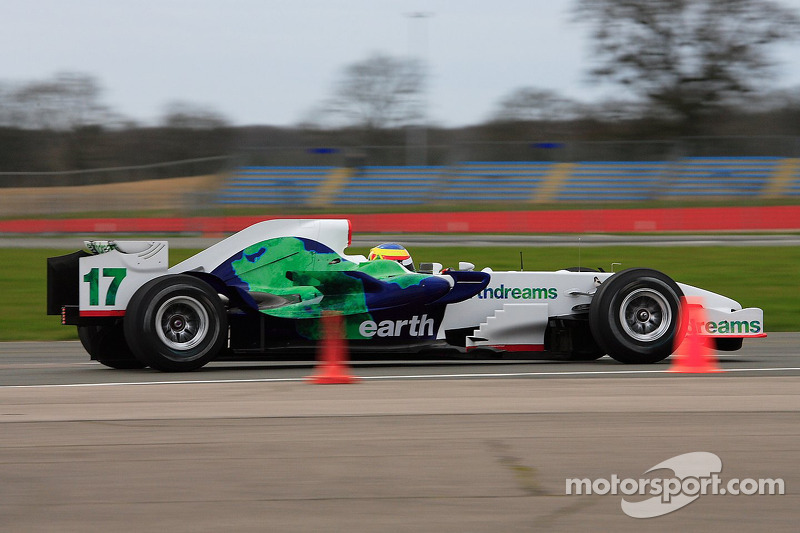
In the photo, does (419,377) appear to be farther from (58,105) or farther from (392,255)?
(58,105)

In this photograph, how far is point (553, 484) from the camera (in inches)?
186

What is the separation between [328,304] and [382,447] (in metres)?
3.62

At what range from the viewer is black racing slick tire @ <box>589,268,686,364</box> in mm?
9086

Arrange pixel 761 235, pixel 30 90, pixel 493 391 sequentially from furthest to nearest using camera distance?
1. pixel 30 90
2. pixel 761 235
3. pixel 493 391

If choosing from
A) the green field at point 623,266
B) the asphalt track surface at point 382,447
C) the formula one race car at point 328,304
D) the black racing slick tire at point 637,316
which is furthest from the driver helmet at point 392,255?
the green field at point 623,266

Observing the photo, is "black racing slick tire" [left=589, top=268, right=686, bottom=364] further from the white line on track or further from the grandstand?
the grandstand

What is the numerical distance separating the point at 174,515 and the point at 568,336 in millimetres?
5731

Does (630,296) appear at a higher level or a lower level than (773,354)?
higher

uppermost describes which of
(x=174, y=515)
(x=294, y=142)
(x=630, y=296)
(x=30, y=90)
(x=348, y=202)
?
(x=30, y=90)

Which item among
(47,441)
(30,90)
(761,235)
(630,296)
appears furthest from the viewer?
(30,90)

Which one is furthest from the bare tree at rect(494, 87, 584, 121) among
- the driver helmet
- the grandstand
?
the driver helmet

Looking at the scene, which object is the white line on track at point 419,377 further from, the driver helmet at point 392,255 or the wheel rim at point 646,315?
the driver helmet at point 392,255

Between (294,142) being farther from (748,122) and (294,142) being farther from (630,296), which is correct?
(630,296)

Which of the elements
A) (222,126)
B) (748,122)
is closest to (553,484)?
(748,122)
